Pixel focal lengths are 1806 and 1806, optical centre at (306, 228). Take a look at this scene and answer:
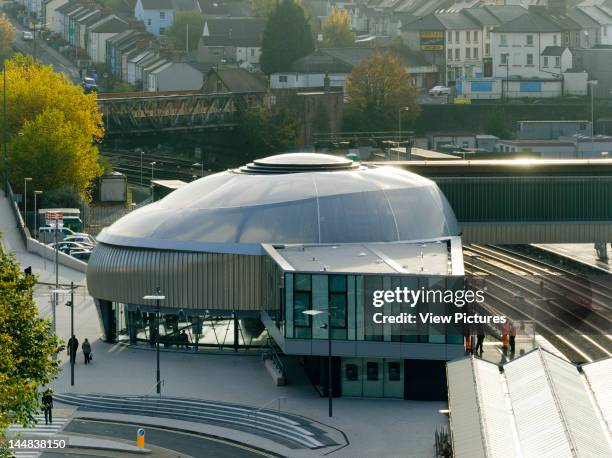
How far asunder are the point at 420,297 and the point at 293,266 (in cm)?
589

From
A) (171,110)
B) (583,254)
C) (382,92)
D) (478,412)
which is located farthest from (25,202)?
(478,412)

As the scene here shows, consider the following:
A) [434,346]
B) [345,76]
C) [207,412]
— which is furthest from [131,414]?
[345,76]

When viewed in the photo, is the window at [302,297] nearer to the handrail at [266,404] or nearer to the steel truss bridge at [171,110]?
the handrail at [266,404]

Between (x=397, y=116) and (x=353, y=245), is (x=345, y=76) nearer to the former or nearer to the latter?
(x=397, y=116)

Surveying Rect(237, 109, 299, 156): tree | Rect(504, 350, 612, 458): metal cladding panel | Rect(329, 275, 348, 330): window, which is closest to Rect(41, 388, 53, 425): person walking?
Rect(329, 275, 348, 330): window

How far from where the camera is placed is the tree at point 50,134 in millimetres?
132250

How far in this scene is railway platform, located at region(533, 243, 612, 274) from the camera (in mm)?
107812

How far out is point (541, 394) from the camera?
177 ft

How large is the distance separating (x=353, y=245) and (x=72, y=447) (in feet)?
62.2

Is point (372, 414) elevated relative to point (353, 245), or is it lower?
lower

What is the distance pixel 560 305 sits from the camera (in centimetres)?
8600

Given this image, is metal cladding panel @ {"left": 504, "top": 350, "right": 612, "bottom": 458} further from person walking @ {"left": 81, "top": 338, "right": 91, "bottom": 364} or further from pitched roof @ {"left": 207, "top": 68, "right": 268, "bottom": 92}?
A: pitched roof @ {"left": 207, "top": 68, "right": 268, "bottom": 92}

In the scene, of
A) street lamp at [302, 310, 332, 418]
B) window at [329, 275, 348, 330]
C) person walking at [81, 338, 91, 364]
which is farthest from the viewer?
person walking at [81, 338, 91, 364]

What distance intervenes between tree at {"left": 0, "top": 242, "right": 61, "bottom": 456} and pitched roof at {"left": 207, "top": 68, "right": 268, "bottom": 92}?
12851cm
